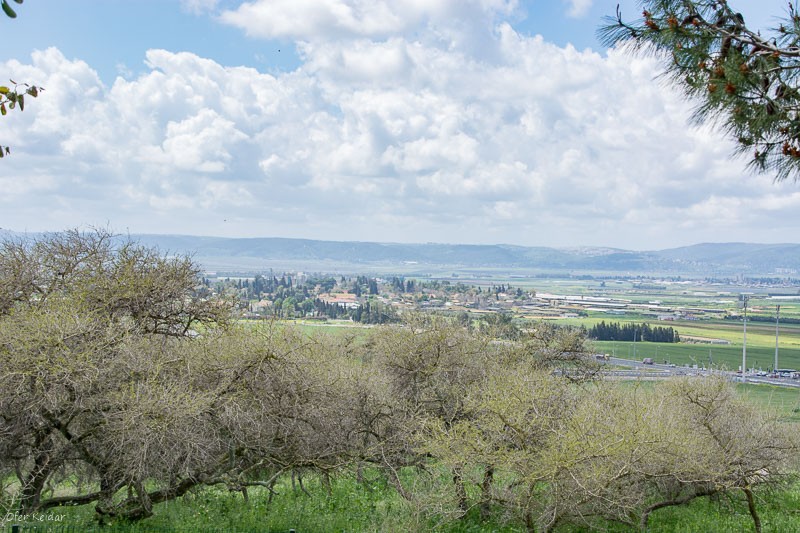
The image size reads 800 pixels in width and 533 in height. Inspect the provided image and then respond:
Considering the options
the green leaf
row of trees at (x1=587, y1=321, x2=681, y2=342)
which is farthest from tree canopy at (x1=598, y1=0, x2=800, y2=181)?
row of trees at (x1=587, y1=321, x2=681, y2=342)

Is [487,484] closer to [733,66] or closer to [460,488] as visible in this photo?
[460,488]

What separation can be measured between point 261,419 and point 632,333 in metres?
85.2

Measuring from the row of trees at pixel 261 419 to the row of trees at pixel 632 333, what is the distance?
70.5 metres

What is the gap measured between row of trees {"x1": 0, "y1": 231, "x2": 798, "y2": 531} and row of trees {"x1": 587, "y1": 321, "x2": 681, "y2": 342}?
7050 centimetres

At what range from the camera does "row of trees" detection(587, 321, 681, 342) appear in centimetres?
8712

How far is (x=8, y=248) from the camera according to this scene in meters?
15.9

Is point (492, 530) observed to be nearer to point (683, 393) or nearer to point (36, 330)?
point (683, 393)

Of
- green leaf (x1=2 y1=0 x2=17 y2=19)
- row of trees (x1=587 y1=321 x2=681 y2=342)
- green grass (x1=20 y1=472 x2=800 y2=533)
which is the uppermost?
green leaf (x1=2 y1=0 x2=17 y2=19)

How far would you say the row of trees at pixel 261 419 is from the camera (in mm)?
11750

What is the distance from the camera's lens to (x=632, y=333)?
90.2 m

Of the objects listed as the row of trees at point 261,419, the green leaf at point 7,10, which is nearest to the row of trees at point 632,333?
the row of trees at point 261,419

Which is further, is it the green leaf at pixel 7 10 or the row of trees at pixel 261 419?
the row of trees at pixel 261 419

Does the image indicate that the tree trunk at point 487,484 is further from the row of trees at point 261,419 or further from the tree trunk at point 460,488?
the tree trunk at point 460,488

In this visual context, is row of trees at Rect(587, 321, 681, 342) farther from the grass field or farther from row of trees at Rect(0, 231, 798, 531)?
row of trees at Rect(0, 231, 798, 531)
